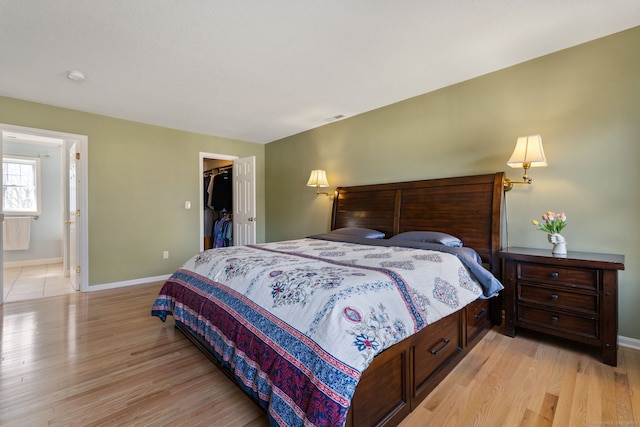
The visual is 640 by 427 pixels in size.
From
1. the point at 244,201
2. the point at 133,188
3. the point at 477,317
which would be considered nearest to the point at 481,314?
the point at 477,317

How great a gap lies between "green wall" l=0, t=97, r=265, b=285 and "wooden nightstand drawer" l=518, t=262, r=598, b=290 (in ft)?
14.7

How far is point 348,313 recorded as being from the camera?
1235 millimetres

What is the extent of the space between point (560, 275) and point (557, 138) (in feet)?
3.91

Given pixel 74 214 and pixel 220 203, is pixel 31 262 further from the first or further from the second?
pixel 220 203

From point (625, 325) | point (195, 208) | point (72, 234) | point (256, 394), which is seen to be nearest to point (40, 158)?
point (72, 234)

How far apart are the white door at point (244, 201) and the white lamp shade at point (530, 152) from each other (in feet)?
10.7

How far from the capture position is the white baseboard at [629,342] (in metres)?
2.17

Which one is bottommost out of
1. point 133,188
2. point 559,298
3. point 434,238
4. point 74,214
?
point 559,298

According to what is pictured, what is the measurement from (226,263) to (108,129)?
10.7 feet

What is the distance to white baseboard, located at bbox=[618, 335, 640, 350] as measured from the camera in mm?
2170

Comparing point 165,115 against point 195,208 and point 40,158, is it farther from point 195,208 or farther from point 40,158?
point 40,158

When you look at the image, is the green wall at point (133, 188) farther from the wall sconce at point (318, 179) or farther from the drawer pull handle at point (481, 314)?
the drawer pull handle at point (481, 314)

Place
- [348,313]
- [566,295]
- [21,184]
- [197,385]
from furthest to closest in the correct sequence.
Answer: [21,184], [566,295], [197,385], [348,313]

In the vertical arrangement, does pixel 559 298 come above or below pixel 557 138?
below
